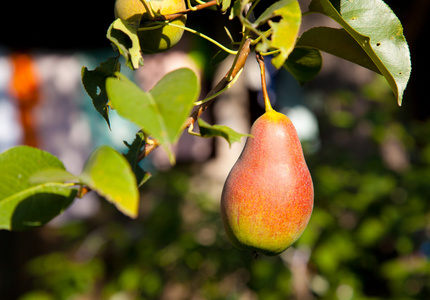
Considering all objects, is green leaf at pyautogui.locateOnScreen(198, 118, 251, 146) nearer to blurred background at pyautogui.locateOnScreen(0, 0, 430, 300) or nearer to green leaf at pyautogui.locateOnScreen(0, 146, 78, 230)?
green leaf at pyautogui.locateOnScreen(0, 146, 78, 230)

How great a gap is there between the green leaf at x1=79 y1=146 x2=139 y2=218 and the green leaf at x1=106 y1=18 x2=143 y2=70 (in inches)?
5.9

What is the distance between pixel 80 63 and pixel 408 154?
6.59 feet

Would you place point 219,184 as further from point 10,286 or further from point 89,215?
point 10,286

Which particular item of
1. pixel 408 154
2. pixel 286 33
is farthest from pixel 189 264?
pixel 286 33

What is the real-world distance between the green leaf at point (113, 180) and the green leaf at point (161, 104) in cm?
3

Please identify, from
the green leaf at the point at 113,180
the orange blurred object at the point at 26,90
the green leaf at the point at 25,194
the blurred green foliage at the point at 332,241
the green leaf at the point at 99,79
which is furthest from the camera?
the orange blurred object at the point at 26,90

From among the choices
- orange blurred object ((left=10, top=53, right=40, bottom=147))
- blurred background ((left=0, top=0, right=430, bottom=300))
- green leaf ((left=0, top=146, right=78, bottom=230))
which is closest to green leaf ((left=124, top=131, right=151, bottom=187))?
green leaf ((left=0, top=146, right=78, bottom=230))

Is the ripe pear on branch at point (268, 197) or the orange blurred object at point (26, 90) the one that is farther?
the orange blurred object at point (26, 90)

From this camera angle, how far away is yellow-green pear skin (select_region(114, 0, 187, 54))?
0.50 m

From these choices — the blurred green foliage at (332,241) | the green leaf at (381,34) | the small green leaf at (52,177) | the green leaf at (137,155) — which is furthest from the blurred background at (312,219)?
the small green leaf at (52,177)

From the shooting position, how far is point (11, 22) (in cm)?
295

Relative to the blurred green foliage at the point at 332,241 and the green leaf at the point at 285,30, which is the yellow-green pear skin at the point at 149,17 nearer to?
the green leaf at the point at 285,30

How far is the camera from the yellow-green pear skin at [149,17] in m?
0.50

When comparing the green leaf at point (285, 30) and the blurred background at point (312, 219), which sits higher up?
the green leaf at point (285, 30)
